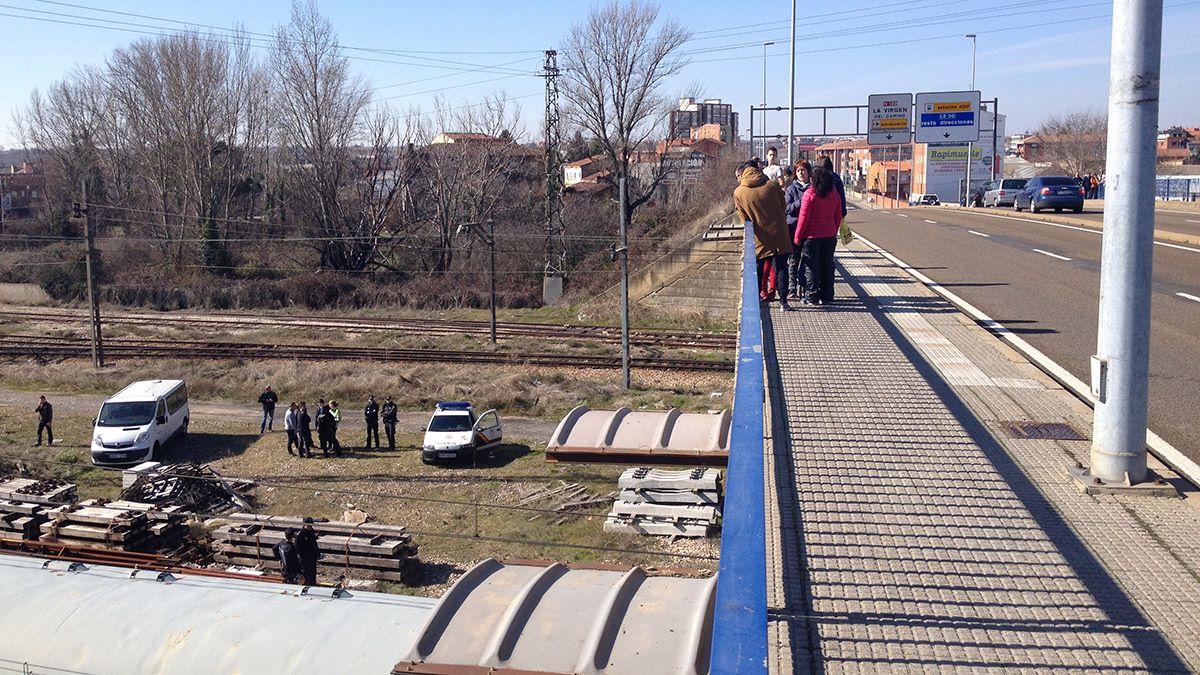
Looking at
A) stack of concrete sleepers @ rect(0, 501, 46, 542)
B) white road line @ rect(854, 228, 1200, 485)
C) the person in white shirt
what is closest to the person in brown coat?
the person in white shirt

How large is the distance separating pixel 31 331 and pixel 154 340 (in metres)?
6.85

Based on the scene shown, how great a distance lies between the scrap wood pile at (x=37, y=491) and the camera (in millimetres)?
17297

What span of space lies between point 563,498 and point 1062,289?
27.5 ft

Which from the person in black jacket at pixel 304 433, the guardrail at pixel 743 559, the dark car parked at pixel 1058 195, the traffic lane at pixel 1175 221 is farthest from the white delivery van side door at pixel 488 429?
the dark car parked at pixel 1058 195

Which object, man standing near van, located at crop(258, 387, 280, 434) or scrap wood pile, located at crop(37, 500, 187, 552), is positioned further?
man standing near van, located at crop(258, 387, 280, 434)

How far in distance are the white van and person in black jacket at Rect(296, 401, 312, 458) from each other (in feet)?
10.5

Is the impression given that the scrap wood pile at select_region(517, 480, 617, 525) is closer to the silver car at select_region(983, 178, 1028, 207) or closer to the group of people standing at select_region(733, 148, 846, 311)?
the group of people standing at select_region(733, 148, 846, 311)

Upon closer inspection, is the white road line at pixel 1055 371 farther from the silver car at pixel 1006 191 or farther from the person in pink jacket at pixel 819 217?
the silver car at pixel 1006 191

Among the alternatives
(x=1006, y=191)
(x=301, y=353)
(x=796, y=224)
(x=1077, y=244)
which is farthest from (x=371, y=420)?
(x=1006, y=191)

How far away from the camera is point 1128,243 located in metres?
5.15

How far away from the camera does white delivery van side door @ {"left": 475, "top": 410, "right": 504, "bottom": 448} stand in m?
20.0

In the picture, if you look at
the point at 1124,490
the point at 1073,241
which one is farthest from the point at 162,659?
the point at 1073,241

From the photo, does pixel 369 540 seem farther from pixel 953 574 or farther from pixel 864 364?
pixel 953 574

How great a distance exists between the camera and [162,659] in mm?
8516
